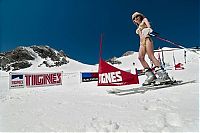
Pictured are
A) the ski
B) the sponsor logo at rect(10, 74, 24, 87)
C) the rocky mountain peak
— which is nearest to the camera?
the ski

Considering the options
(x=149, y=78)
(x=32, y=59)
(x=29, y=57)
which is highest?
(x=29, y=57)

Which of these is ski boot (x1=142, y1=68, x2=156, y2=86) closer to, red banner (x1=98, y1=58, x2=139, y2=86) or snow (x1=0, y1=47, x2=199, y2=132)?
red banner (x1=98, y1=58, x2=139, y2=86)

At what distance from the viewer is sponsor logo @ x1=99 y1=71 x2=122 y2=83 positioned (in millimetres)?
7652

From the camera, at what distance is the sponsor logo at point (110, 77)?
765 cm

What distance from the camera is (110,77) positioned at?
7715 millimetres

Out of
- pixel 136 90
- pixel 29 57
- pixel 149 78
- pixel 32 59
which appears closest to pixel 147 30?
pixel 149 78

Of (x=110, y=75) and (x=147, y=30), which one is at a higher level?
(x=147, y=30)

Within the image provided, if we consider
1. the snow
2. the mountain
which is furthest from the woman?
the mountain

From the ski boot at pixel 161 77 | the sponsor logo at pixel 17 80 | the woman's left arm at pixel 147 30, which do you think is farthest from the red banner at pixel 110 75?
the sponsor logo at pixel 17 80

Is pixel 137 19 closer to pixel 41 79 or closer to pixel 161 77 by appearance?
pixel 161 77

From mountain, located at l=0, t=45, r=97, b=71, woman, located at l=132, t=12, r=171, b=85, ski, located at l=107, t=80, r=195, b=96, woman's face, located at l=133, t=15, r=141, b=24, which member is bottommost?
ski, located at l=107, t=80, r=195, b=96

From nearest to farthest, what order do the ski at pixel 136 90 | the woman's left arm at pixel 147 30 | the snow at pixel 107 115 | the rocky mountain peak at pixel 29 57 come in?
1. the snow at pixel 107 115
2. the ski at pixel 136 90
3. the woman's left arm at pixel 147 30
4. the rocky mountain peak at pixel 29 57

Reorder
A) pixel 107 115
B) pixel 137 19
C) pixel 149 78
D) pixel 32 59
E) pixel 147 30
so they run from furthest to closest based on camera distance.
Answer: pixel 32 59 < pixel 137 19 < pixel 149 78 < pixel 147 30 < pixel 107 115

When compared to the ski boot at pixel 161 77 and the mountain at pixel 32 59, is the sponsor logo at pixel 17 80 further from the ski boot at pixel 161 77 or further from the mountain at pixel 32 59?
the mountain at pixel 32 59
